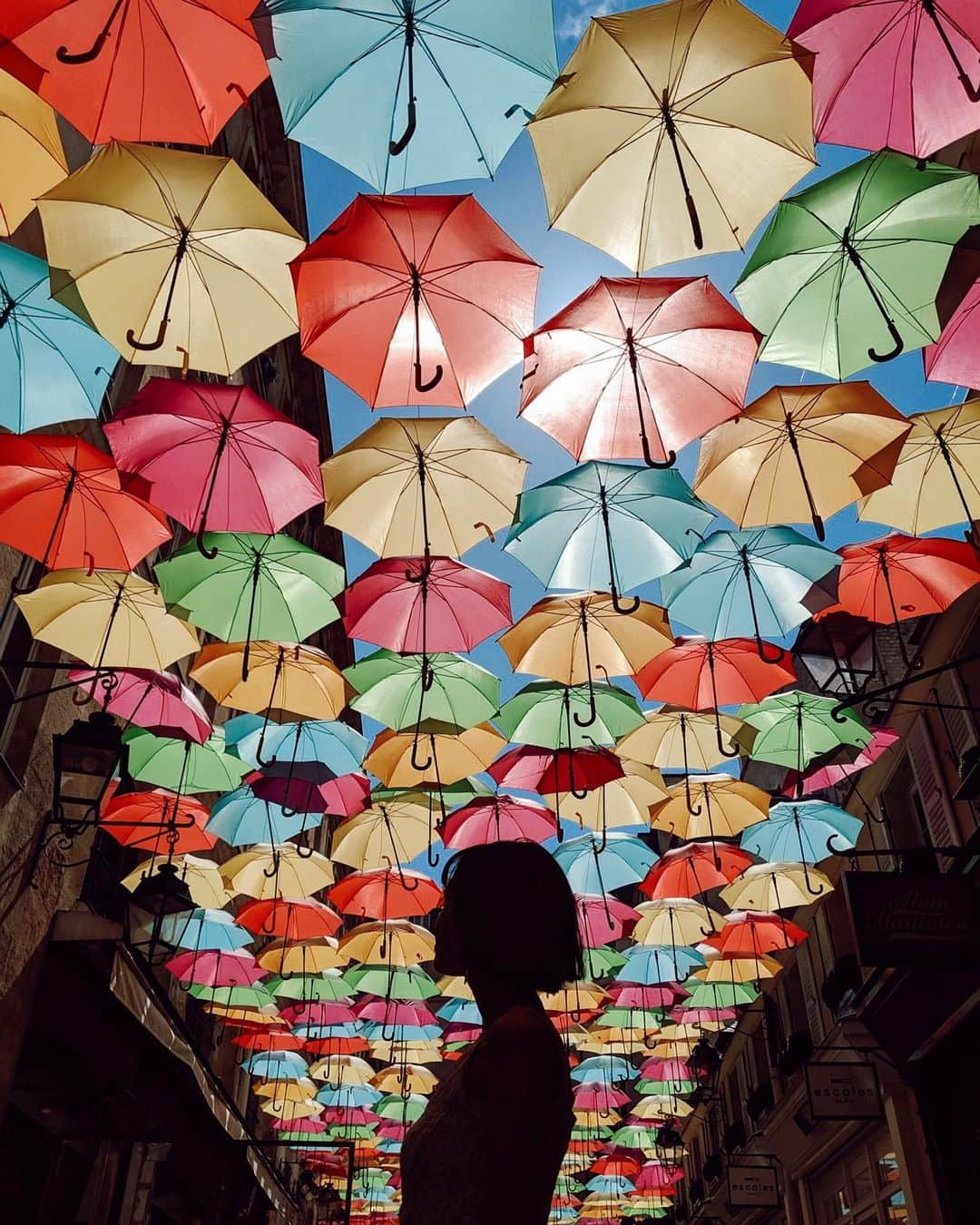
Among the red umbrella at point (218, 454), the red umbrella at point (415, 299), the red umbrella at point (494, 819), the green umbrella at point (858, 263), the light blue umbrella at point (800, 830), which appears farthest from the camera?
the light blue umbrella at point (800, 830)

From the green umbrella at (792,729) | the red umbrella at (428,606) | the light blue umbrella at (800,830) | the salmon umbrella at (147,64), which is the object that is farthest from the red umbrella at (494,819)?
the salmon umbrella at (147,64)

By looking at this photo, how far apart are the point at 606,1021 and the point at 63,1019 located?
10235 mm

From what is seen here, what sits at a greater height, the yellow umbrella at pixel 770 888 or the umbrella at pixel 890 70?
the umbrella at pixel 890 70

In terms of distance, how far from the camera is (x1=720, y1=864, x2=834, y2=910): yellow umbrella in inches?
495

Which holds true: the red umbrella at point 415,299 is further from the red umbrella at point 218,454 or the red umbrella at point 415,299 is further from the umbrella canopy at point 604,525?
the umbrella canopy at point 604,525

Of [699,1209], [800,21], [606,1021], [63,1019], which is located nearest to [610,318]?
[800,21]

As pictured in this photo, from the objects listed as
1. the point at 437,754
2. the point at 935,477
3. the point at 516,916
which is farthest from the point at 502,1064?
the point at 437,754

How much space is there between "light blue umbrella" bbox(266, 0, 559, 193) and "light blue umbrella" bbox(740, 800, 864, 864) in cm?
939

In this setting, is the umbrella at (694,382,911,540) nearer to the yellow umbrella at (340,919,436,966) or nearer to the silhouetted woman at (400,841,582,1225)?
the silhouetted woman at (400,841,582,1225)

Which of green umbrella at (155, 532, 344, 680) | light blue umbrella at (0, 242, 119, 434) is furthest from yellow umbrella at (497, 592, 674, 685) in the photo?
light blue umbrella at (0, 242, 119, 434)

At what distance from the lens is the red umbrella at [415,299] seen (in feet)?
18.6

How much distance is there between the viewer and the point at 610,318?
6.23m

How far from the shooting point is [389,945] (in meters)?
13.4

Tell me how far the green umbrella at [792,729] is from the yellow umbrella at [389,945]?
579 centimetres
